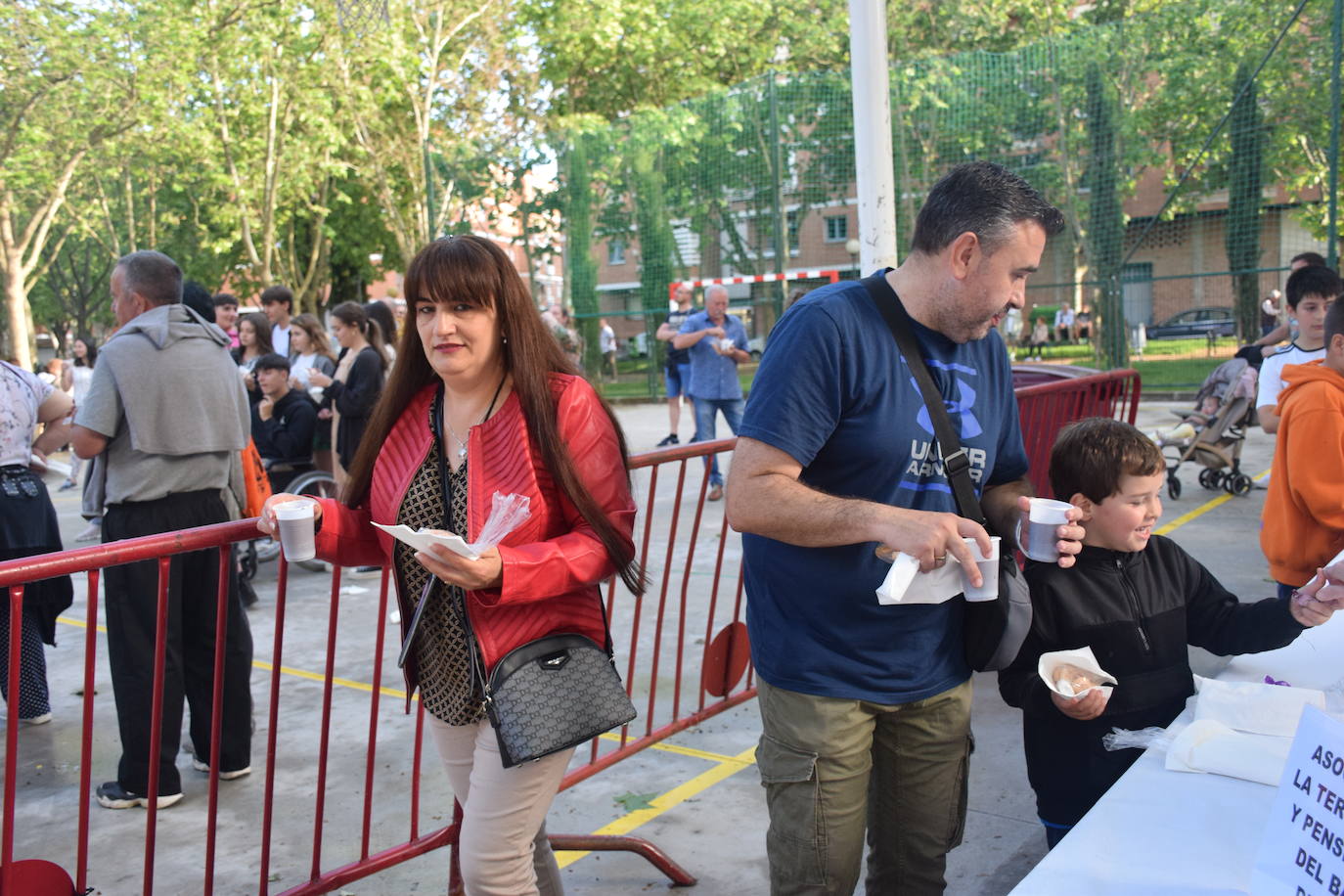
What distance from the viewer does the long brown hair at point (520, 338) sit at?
233 centimetres

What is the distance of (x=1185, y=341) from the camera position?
20.4 meters

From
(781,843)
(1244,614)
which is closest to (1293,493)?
(1244,614)

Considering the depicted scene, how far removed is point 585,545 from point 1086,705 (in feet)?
3.63

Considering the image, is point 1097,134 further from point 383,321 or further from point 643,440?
point 383,321

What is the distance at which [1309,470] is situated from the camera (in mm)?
3109

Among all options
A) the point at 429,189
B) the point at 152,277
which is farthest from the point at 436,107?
the point at 152,277

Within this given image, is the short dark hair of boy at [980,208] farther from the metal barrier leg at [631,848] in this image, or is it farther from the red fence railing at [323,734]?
the metal barrier leg at [631,848]

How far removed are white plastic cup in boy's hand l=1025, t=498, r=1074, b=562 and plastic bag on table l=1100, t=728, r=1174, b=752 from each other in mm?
398

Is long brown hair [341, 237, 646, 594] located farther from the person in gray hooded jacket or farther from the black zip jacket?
the person in gray hooded jacket

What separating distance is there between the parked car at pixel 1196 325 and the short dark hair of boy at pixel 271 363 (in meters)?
16.1

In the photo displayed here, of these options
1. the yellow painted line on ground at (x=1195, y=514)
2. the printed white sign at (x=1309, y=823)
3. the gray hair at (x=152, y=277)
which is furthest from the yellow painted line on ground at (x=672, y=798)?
the yellow painted line on ground at (x=1195, y=514)

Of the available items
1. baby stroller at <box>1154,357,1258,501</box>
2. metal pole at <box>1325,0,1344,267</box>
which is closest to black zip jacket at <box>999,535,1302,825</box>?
baby stroller at <box>1154,357,1258,501</box>

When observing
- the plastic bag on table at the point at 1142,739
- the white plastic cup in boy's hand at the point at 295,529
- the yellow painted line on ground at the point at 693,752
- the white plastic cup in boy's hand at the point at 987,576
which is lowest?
the yellow painted line on ground at the point at 693,752

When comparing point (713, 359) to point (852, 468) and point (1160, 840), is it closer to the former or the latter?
point (852, 468)
